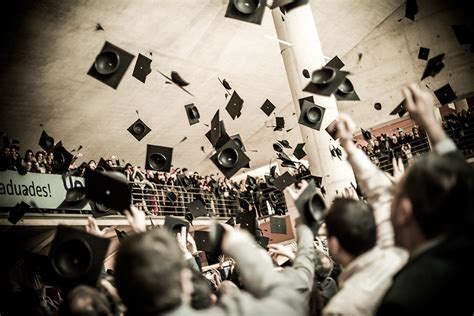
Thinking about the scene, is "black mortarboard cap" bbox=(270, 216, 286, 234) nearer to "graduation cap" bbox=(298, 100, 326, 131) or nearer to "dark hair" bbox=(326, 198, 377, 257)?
"graduation cap" bbox=(298, 100, 326, 131)

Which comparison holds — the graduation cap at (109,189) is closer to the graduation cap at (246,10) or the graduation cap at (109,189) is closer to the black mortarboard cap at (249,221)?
the black mortarboard cap at (249,221)

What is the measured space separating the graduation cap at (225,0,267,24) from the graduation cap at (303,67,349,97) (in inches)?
43.8

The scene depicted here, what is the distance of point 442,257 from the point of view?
1093mm

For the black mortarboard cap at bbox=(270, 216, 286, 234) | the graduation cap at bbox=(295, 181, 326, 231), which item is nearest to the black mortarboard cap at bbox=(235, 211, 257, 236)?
the black mortarboard cap at bbox=(270, 216, 286, 234)

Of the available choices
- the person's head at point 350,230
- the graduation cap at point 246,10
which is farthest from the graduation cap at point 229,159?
the person's head at point 350,230

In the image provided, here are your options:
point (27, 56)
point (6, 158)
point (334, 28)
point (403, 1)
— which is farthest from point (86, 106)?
point (403, 1)

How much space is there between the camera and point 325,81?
391 cm

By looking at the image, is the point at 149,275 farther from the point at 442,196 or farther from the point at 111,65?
the point at 111,65

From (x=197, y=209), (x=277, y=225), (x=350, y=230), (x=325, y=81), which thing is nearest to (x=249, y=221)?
(x=277, y=225)

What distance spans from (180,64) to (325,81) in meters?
8.71

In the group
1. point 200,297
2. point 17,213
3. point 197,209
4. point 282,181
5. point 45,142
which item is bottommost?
point 200,297

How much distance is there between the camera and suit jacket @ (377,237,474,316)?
3.49 feet

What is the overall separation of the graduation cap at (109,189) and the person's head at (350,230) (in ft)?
5.69

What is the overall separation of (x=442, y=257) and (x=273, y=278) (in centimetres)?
46
